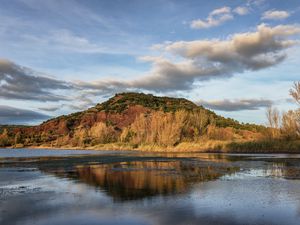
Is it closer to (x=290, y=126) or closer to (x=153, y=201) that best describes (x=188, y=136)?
(x=290, y=126)

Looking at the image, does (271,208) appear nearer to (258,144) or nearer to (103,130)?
(258,144)

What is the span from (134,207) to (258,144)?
2104 inches

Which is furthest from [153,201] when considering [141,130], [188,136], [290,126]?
[141,130]

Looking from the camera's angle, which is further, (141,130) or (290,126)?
(141,130)

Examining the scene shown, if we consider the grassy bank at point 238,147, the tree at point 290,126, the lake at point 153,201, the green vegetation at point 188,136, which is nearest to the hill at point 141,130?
the green vegetation at point 188,136

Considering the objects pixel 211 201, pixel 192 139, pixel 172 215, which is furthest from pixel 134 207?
pixel 192 139

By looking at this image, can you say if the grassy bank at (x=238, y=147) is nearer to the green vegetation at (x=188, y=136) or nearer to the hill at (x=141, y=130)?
the green vegetation at (x=188, y=136)

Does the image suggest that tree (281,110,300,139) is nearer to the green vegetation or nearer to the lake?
the green vegetation

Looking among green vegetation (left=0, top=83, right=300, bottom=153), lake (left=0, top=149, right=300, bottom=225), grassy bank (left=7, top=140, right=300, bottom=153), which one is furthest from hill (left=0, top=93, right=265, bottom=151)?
lake (left=0, top=149, right=300, bottom=225)

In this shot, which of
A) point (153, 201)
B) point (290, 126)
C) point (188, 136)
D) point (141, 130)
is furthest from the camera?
point (141, 130)

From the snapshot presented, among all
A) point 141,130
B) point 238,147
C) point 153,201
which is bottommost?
point 153,201

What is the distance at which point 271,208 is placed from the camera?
43.8ft

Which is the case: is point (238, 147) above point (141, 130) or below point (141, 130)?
below

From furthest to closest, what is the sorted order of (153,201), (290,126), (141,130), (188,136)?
1. (141,130)
2. (188,136)
3. (290,126)
4. (153,201)
